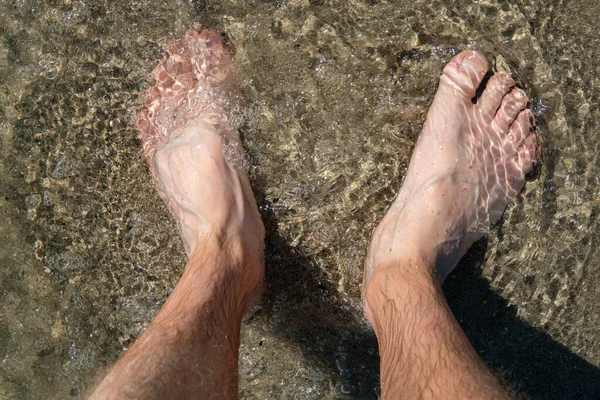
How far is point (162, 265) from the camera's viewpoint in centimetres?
245

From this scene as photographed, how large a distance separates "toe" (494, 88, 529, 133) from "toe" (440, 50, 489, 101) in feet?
0.49

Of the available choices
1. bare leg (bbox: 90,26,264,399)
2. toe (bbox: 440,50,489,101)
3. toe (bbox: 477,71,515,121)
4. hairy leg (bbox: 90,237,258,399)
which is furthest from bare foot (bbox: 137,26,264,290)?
toe (bbox: 477,71,515,121)

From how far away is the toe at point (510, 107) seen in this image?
7.57 ft

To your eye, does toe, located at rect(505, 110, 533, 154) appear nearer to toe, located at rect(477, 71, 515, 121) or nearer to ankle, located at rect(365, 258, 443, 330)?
toe, located at rect(477, 71, 515, 121)

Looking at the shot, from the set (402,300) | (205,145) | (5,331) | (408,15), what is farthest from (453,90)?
(5,331)

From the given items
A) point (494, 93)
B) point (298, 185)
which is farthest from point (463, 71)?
point (298, 185)

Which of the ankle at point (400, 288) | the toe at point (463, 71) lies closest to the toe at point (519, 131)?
the toe at point (463, 71)

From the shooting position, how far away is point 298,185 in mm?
2328

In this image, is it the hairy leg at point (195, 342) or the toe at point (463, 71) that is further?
the toe at point (463, 71)

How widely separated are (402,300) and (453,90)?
86cm

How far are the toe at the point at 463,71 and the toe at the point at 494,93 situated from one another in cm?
7

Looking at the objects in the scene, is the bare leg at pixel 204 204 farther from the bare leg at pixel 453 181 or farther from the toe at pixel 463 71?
the toe at pixel 463 71

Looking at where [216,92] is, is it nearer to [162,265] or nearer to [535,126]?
[162,265]

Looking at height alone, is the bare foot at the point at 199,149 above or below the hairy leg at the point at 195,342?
above
